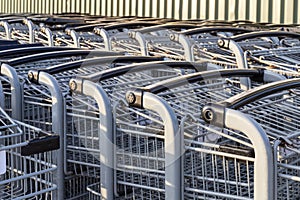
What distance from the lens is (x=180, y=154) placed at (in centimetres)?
195

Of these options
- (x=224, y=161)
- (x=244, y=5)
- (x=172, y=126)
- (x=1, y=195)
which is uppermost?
(x=244, y=5)

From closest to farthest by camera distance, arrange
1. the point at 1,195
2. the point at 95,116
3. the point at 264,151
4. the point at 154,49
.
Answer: the point at 264,151, the point at 1,195, the point at 95,116, the point at 154,49

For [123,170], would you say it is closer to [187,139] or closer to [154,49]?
[187,139]

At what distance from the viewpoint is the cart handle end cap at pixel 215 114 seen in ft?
5.71

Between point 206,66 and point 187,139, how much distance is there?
0.98 meters

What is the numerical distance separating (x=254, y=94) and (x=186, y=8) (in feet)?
23.4

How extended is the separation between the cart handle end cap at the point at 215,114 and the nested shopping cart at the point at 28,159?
521 mm

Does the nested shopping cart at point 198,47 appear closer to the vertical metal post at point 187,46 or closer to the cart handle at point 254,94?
the vertical metal post at point 187,46

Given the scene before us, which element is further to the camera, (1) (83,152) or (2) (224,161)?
(1) (83,152)

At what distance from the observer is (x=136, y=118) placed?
241cm

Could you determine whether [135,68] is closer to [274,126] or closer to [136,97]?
[136,97]

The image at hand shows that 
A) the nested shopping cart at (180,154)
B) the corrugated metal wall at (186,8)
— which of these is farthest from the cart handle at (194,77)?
the corrugated metal wall at (186,8)

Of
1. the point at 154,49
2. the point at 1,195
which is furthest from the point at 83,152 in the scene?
the point at 154,49

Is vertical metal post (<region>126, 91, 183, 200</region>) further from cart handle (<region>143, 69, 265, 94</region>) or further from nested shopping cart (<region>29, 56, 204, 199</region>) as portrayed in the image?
nested shopping cart (<region>29, 56, 204, 199</region>)
